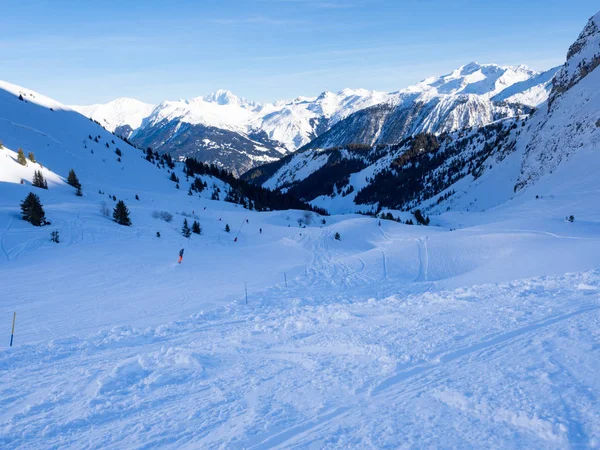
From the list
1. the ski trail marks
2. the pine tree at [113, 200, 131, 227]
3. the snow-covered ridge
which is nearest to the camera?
the ski trail marks

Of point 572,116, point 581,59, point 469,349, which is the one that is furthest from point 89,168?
point 581,59

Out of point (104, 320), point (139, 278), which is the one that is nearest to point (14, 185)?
point (139, 278)

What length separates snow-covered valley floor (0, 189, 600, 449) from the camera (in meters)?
6.03

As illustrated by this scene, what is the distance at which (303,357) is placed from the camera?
927 cm

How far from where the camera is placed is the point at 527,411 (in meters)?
6.01

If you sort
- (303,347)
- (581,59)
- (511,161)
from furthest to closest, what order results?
(511,161) → (581,59) → (303,347)

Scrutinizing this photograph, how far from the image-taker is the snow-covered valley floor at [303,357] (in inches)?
237

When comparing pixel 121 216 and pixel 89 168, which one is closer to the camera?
pixel 121 216

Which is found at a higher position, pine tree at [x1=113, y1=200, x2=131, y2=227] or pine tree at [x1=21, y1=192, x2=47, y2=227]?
pine tree at [x1=21, y1=192, x2=47, y2=227]

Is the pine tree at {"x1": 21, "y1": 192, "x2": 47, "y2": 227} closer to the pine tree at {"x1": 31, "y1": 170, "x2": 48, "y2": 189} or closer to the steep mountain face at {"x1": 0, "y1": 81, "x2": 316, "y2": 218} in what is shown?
the steep mountain face at {"x1": 0, "y1": 81, "x2": 316, "y2": 218}

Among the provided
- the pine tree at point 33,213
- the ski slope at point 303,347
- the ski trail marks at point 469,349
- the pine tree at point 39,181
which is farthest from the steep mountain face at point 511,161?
the pine tree at point 39,181

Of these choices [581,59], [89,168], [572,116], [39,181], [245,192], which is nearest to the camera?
[39,181]

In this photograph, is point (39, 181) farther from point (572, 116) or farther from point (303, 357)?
point (572, 116)

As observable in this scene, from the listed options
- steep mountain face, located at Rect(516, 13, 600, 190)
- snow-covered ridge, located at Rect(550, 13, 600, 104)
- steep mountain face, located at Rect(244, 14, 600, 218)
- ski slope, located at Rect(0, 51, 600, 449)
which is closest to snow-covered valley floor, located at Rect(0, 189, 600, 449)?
ski slope, located at Rect(0, 51, 600, 449)
